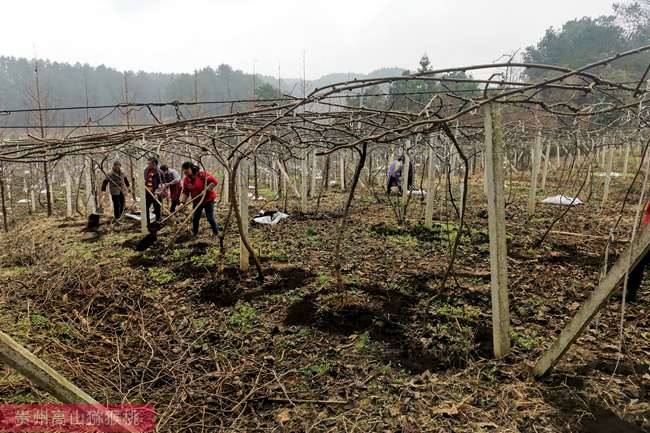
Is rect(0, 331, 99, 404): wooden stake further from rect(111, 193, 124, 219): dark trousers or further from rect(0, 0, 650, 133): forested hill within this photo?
rect(111, 193, 124, 219): dark trousers

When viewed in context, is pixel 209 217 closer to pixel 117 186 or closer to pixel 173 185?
pixel 173 185

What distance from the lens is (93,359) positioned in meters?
3.62

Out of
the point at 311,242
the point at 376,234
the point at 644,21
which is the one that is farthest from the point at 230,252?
the point at 644,21

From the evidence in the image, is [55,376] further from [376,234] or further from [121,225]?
[121,225]

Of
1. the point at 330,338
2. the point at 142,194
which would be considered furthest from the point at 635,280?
the point at 142,194

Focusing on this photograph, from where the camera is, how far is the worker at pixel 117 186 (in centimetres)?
888

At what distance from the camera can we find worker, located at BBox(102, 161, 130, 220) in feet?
29.1

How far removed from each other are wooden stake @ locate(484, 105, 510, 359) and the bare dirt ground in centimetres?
60

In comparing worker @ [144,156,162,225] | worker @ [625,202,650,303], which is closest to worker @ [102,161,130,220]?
worker @ [144,156,162,225]

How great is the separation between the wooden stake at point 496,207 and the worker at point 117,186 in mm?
8370

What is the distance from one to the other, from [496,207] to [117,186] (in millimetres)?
8965

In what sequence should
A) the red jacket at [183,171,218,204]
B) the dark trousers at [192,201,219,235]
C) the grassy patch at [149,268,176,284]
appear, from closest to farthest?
the grassy patch at [149,268,176,284]
the red jacket at [183,171,218,204]
the dark trousers at [192,201,219,235]

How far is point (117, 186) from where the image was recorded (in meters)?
9.02

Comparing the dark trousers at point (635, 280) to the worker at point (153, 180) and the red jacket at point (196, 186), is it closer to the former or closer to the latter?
the red jacket at point (196, 186)
